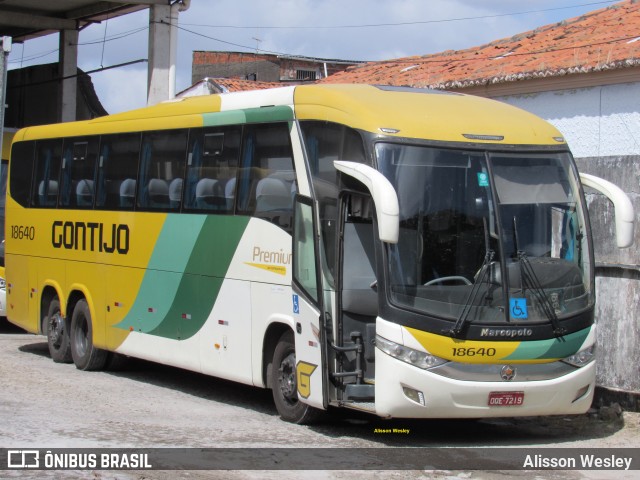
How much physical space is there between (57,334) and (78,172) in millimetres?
2475

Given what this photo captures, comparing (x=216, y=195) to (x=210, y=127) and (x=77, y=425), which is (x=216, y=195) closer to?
(x=210, y=127)

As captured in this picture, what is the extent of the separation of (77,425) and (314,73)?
151 ft

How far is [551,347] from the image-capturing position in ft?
31.3

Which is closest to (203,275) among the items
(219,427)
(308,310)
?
(219,427)

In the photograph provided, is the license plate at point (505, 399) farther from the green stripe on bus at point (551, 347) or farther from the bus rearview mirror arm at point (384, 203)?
the bus rearview mirror arm at point (384, 203)

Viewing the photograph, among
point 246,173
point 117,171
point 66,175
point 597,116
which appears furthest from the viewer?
point 597,116

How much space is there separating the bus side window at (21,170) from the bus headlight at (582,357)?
9745 millimetres

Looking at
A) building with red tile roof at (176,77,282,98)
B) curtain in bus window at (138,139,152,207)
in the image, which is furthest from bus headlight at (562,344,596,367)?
building with red tile roof at (176,77,282,98)

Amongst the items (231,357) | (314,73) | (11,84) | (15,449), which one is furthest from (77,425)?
(314,73)

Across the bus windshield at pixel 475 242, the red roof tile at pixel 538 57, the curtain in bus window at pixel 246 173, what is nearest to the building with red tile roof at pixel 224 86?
the red roof tile at pixel 538 57

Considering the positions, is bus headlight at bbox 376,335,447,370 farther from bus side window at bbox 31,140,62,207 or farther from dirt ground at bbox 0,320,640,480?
bus side window at bbox 31,140,62,207

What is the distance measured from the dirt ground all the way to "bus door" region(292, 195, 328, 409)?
0.50m

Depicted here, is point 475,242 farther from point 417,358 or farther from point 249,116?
point 249,116

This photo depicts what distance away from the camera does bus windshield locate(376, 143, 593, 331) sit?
30.6ft
